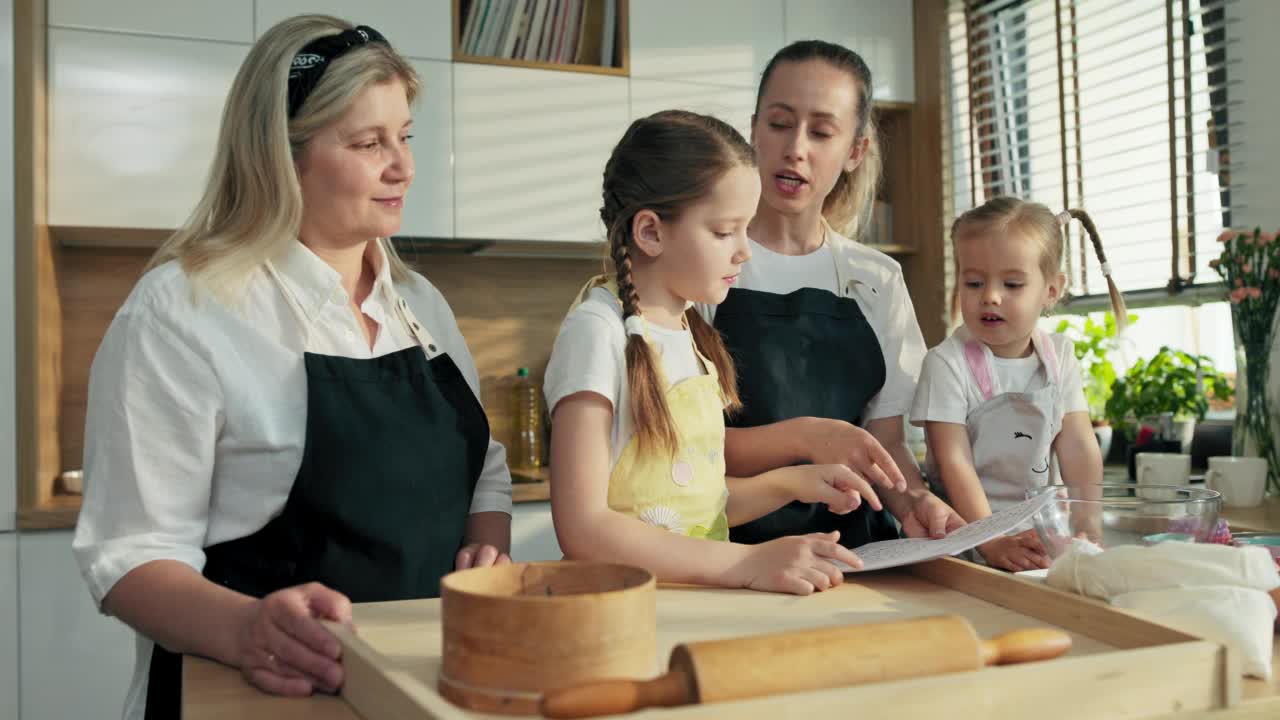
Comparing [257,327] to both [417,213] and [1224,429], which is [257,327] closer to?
[417,213]

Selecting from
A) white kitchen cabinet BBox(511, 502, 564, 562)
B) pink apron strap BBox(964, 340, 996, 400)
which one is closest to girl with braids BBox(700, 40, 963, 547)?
pink apron strap BBox(964, 340, 996, 400)

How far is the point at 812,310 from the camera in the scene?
1.60 m

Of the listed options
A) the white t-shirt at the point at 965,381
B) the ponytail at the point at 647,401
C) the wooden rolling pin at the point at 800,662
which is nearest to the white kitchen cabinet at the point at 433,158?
the white t-shirt at the point at 965,381

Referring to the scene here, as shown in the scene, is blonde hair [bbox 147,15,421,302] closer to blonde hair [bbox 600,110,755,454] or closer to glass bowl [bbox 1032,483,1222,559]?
blonde hair [bbox 600,110,755,454]

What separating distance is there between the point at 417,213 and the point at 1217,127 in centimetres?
198

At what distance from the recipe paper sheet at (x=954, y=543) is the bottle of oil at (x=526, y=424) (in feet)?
7.17

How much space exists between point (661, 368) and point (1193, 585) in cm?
63

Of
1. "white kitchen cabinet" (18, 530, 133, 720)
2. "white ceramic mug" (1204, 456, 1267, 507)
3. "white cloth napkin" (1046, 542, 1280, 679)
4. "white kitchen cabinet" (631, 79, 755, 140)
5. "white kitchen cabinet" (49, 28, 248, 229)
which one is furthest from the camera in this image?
"white kitchen cabinet" (631, 79, 755, 140)

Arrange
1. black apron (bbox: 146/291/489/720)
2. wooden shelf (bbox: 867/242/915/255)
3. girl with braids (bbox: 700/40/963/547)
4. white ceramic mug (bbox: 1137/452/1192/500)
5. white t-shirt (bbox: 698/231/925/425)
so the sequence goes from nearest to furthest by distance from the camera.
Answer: black apron (bbox: 146/291/489/720) < girl with braids (bbox: 700/40/963/547) < white t-shirt (bbox: 698/231/925/425) < white ceramic mug (bbox: 1137/452/1192/500) < wooden shelf (bbox: 867/242/915/255)

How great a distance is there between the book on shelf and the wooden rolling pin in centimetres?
265

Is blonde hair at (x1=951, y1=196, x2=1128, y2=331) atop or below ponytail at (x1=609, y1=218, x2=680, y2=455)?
atop

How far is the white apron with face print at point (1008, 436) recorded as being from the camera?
1.72m

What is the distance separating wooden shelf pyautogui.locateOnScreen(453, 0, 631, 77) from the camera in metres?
2.96

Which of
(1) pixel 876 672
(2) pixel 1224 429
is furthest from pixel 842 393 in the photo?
(2) pixel 1224 429
